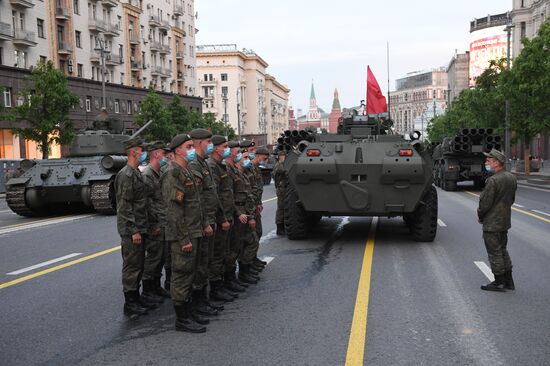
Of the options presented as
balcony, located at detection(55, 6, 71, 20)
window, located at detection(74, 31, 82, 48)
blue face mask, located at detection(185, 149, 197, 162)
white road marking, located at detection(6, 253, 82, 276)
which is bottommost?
white road marking, located at detection(6, 253, 82, 276)

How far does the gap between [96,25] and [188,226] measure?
46.3 m

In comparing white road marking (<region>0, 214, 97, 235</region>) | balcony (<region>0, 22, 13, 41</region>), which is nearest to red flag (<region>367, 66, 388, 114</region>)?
white road marking (<region>0, 214, 97, 235</region>)

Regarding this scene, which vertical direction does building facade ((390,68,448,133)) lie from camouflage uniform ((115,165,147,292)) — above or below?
above

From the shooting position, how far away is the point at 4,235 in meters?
12.9

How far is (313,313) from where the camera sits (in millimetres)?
6352

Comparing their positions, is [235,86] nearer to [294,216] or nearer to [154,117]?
[154,117]

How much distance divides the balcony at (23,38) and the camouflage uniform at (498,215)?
3645 cm

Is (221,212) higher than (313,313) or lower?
higher

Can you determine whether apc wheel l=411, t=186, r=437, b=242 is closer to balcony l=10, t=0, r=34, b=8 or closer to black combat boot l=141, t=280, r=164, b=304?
black combat boot l=141, t=280, r=164, b=304

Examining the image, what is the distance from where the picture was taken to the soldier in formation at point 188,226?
584cm

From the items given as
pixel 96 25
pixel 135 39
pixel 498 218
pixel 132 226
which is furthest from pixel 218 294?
pixel 135 39

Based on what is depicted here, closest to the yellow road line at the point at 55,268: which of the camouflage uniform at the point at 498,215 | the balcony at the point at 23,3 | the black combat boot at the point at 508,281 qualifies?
the camouflage uniform at the point at 498,215

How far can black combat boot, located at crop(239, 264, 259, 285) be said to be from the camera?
7.89 metres

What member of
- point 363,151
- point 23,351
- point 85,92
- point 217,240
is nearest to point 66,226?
point 363,151
